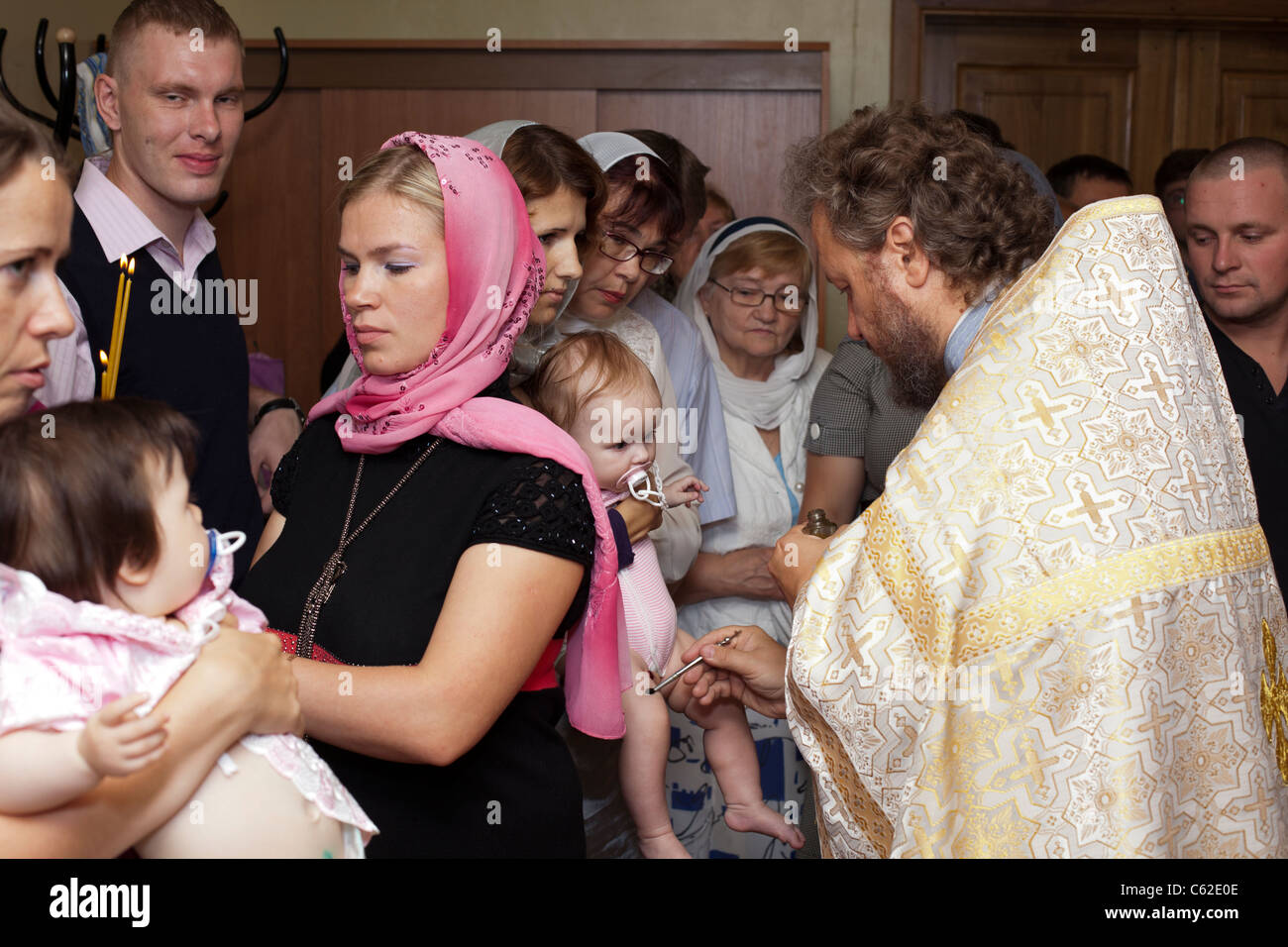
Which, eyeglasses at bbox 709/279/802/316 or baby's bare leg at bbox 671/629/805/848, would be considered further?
eyeglasses at bbox 709/279/802/316

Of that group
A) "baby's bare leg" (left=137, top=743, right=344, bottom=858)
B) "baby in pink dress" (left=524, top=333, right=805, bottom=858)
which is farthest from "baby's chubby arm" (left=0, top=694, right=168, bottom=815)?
"baby in pink dress" (left=524, top=333, right=805, bottom=858)

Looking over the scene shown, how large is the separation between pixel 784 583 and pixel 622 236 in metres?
1.01

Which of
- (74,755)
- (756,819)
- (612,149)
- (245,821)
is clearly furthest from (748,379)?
(74,755)

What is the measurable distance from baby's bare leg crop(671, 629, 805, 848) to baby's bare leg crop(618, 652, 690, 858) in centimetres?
7

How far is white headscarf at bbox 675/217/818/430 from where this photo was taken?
127 inches

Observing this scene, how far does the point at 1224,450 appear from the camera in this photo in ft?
5.23

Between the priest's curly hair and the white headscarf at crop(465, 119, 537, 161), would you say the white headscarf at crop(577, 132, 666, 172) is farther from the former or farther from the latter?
the priest's curly hair

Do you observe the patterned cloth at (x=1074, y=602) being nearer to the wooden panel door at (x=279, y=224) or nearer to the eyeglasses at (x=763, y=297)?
the eyeglasses at (x=763, y=297)

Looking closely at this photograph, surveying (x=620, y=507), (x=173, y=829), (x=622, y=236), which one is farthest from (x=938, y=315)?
(x=173, y=829)

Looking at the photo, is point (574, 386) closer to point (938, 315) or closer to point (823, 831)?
point (938, 315)

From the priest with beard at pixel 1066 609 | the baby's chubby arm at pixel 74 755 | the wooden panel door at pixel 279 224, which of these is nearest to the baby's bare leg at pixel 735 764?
the priest with beard at pixel 1066 609

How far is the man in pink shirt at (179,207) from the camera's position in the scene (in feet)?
7.90

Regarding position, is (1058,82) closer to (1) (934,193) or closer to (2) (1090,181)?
(2) (1090,181)

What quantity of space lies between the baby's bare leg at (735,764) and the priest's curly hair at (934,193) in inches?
39.5
